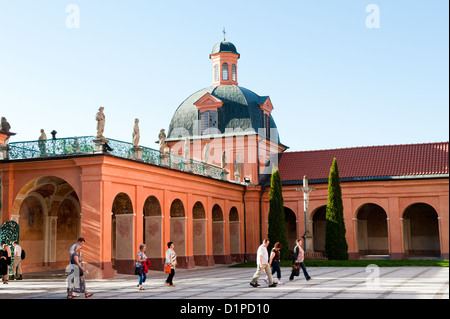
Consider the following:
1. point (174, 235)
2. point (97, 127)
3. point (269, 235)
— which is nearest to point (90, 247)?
point (97, 127)

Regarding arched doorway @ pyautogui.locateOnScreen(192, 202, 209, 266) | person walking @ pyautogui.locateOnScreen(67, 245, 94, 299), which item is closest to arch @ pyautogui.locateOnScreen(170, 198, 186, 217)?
arched doorway @ pyautogui.locateOnScreen(192, 202, 209, 266)

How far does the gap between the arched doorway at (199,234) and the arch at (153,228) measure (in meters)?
5.16

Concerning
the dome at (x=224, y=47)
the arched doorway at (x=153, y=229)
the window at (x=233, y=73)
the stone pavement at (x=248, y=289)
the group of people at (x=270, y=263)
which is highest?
the dome at (x=224, y=47)

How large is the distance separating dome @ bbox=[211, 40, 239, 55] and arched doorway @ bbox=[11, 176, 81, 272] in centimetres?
1991

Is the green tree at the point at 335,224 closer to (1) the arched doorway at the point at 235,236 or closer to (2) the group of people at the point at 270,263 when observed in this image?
(1) the arched doorway at the point at 235,236

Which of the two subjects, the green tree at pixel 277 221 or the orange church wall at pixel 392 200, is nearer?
the green tree at pixel 277 221

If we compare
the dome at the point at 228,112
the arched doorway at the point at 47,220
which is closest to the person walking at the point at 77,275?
the arched doorway at the point at 47,220

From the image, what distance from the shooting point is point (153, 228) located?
93.7 ft

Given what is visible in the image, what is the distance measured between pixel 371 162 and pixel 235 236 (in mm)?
10921

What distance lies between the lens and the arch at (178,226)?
30.9 metres

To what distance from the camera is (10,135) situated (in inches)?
1153

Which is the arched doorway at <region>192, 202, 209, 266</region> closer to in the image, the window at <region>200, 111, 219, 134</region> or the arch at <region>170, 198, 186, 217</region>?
the arch at <region>170, 198, 186, 217</region>

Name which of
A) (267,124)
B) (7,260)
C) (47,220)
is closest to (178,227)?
(47,220)
